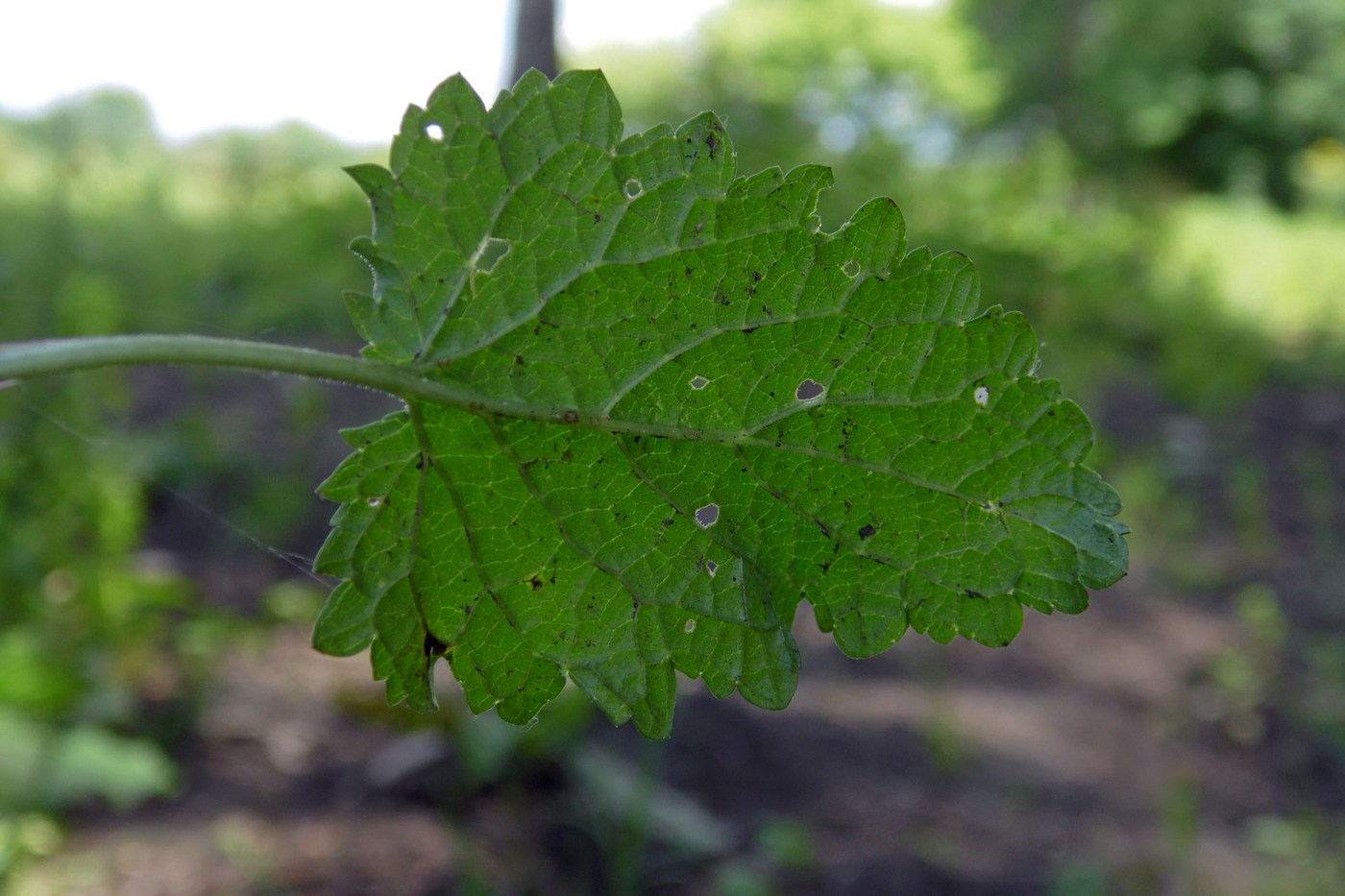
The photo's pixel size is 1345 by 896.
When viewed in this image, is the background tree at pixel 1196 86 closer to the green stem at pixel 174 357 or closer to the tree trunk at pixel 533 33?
the tree trunk at pixel 533 33

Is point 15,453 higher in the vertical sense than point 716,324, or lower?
higher

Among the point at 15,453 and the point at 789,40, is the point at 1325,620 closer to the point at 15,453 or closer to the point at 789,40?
the point at 789,40

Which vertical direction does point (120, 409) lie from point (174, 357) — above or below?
above

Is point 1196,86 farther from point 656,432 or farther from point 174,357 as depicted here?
point 174,357

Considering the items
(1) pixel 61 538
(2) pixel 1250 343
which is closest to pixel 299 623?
(1) pixel 61 538

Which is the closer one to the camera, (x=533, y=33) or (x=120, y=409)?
(x=533, y=33)

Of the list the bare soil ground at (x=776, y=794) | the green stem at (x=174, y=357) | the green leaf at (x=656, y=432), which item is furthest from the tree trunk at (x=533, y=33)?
the green stem at (x=174, y=357)

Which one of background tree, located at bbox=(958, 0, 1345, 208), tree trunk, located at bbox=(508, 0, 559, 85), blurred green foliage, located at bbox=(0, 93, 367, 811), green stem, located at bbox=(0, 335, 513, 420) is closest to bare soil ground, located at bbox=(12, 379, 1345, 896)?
blurred green foliage, located at bbox=(0, 93, 367, 811)

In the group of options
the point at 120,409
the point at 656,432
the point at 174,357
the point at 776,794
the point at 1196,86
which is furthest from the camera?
the point at 1196,86

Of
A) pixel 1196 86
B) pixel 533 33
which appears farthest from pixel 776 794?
pixel 1196 86
